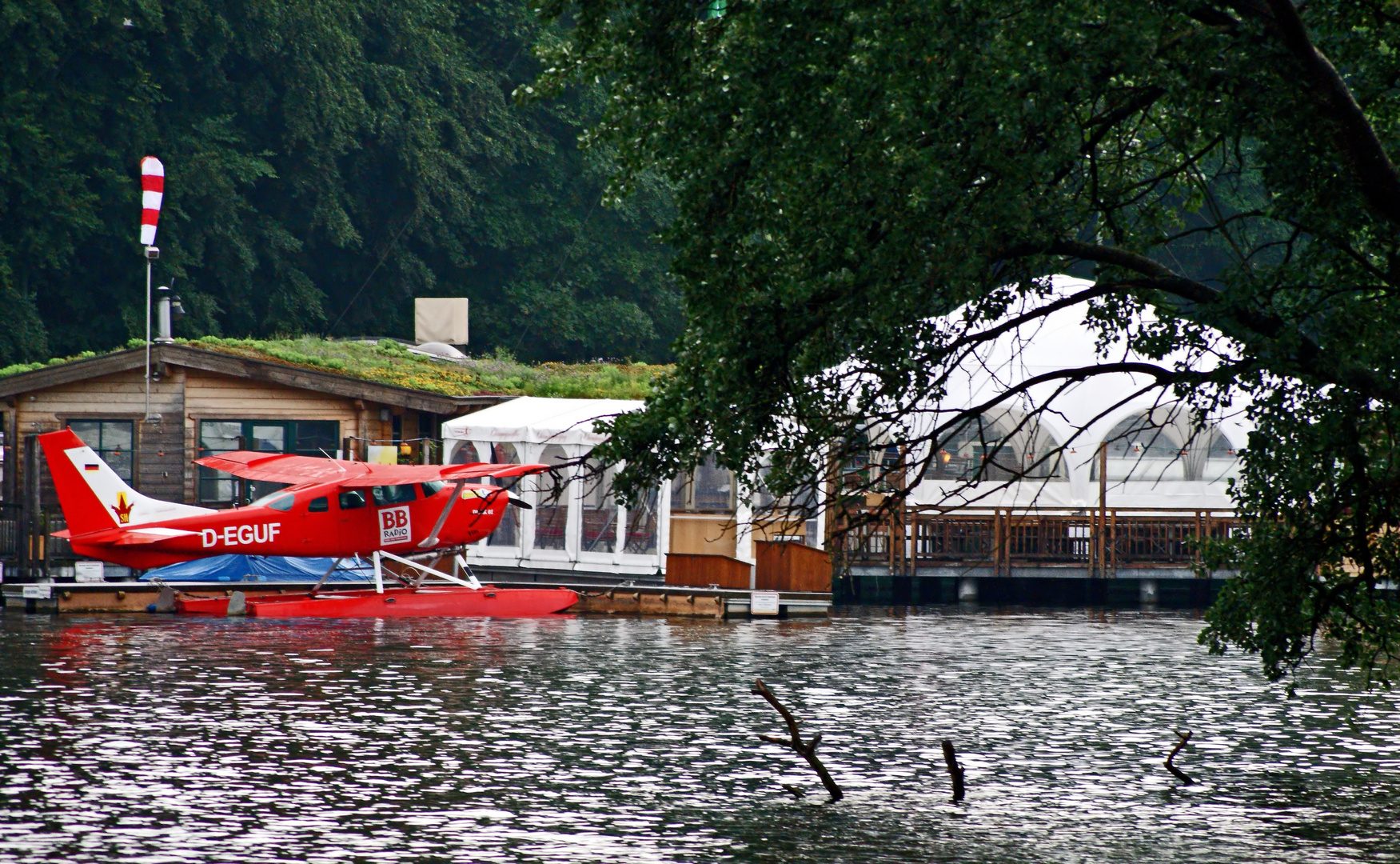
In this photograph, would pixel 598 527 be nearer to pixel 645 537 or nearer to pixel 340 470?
pixel 645 537

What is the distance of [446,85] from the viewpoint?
51.2 metres

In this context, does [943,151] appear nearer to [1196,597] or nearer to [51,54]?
[1196,597]

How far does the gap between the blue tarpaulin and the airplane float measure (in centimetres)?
120

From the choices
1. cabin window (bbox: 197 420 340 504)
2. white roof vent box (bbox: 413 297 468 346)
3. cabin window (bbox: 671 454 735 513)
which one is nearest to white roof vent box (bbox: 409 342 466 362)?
white roof vent box (bbox: 413 297 468 346)

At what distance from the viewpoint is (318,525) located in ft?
78.4

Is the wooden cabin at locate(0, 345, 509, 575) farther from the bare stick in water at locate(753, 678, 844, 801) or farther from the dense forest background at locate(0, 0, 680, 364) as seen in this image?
the bare stick in water at locate(753, 678, 844, 801)

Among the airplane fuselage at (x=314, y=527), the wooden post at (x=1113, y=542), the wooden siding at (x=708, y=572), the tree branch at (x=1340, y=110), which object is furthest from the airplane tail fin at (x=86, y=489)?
the tree branch at (x=1340, y=110)

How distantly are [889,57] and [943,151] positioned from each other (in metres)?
0.74

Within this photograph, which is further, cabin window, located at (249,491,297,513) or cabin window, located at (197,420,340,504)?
cabin window, located at (197,420,340,504)

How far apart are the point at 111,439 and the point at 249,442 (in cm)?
233

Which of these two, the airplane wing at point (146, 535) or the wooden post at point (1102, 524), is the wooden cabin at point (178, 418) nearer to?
the airplane wing at point (146, 535)

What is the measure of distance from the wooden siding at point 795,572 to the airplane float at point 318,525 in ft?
11.3

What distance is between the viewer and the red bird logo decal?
2380cm

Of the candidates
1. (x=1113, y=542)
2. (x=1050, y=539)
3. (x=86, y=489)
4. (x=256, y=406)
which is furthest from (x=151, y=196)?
(x=1113, y=542)
